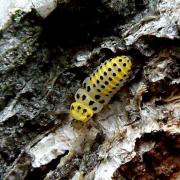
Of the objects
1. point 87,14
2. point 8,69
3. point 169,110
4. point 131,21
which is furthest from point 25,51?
point 169,110

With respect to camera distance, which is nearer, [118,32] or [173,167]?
[173,167]

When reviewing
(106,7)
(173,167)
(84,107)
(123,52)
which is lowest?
(173,167)

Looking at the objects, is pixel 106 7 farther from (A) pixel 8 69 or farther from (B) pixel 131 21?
(A) pixel 8 69

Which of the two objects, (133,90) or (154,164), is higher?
(133,90)
